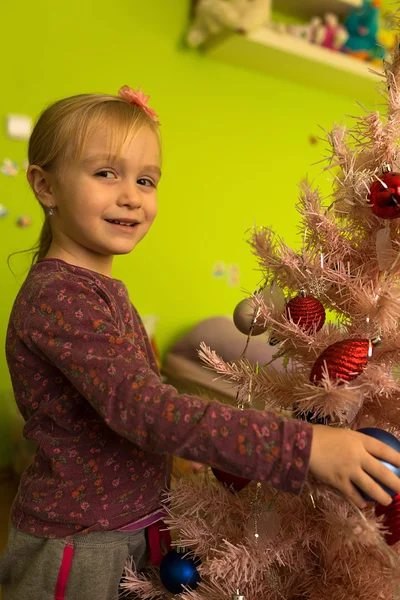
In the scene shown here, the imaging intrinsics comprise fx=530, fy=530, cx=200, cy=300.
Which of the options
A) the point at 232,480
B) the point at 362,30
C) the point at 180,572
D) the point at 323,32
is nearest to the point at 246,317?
the point at 232,480

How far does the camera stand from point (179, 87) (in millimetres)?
1936

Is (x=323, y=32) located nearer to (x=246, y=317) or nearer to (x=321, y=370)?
(x=246, y=317)

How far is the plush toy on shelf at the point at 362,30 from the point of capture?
2104 mm

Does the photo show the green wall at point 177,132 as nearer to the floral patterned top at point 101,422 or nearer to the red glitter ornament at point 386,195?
the floral patterned top at point 101,422

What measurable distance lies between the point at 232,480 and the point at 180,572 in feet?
0.47

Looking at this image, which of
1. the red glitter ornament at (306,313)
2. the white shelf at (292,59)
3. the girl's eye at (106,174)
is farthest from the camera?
the white shelf at (292,59)

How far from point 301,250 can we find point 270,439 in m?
0.29

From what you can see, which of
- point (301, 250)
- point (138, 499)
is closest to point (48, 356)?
point (138, 499)

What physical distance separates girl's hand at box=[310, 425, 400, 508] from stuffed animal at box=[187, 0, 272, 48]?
154cm

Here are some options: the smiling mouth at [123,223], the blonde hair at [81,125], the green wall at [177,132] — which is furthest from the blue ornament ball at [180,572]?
the green wall at [177,132]

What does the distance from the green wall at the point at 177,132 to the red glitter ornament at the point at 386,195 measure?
52.4 inches

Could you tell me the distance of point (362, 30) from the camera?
211cm

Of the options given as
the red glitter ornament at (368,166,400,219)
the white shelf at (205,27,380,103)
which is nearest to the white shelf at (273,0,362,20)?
the white shelf at (205,27,380,103)

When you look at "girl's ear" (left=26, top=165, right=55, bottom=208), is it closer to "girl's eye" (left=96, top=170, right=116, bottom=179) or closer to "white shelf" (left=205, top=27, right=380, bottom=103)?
"girl's eye" (left=96, top=170, right=116, bottom=179)
